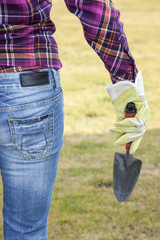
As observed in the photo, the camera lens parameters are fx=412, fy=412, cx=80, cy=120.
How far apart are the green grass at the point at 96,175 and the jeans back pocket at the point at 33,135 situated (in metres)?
1.75

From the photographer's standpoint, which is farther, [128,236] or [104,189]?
[104,189]

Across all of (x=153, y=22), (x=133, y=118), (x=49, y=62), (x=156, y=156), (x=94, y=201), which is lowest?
(x=153, y=22)

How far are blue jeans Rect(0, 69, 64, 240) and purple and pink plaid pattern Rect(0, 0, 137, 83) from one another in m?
0.06

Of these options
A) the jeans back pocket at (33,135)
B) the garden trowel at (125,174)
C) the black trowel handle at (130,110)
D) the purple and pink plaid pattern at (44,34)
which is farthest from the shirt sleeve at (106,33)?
the garden trowel at (125,174)

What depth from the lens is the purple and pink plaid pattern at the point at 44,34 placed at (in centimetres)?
135

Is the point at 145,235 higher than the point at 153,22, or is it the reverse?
the point at 145,235

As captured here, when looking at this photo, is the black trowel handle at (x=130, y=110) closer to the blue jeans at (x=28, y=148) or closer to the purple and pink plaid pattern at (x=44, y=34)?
the purple and pink plaid pattern at (x=44, y=34)

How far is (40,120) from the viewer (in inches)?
55.8

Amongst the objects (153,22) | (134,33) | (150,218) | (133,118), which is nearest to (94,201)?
(150,218)

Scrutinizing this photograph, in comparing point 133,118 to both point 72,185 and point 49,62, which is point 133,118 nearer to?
point 49,62

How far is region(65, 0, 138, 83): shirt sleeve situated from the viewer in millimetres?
1425

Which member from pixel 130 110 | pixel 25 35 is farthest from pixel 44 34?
pixel 130 110

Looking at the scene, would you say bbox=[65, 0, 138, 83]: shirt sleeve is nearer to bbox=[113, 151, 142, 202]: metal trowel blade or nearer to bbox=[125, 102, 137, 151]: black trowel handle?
bbox=[125, 102, 137, 151]: black trowel handle

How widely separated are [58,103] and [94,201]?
2.21m
